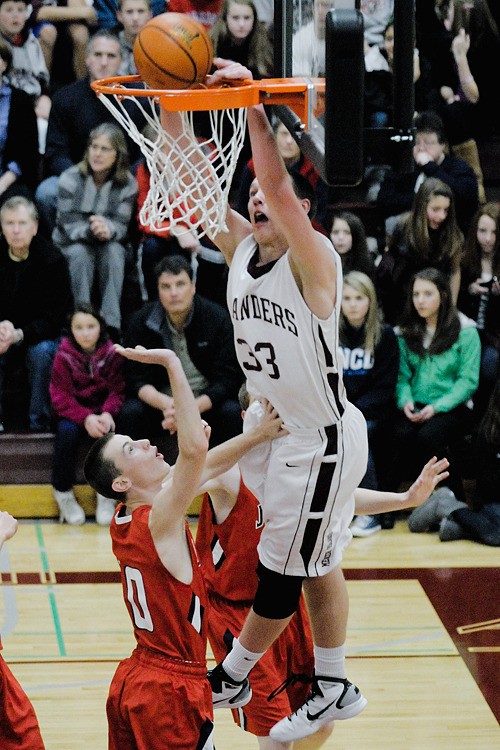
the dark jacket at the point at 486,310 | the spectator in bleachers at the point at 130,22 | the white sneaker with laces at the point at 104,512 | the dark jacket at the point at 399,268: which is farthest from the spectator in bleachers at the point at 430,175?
the white sneaker with laces at the point at 104,512

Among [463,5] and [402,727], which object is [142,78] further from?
[463,5]

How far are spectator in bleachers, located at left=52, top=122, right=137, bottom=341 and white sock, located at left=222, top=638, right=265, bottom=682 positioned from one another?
426 cm

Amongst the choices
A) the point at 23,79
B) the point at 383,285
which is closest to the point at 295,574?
the point at 383,285

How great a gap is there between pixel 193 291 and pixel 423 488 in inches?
140

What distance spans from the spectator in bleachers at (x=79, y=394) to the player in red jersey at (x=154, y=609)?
12.5ft

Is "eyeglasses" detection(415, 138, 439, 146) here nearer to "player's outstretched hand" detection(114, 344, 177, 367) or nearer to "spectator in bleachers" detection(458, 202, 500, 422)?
"spectator in bleachers" detection(458, 202, 500, 422)

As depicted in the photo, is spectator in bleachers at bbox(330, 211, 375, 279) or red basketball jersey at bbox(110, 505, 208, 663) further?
spectator in bleachers at bbox(330, 211, 375, 279)

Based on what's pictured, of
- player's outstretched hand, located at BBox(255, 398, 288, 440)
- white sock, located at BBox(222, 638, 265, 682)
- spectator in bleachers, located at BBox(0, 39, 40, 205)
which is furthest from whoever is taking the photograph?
spectator in bleachers, located at BBox(0, 39, 40, 205)

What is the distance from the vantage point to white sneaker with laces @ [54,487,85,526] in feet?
27.4

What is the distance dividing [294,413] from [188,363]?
3800 mm

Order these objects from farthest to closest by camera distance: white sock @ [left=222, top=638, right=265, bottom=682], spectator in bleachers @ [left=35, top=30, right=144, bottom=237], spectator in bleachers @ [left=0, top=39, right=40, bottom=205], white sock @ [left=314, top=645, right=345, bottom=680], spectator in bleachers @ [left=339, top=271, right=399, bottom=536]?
1. spectator in bleachers @ [left=0, top=39, right=40, bottom=205]
2. spectator in bleachers @ [left=35, top=30, right=144, bottom=237]
3. spectator in bleachers @ [left=339, top=271, right=399, bottom=536]
4. white sock @ [left=314, top=645, right=345, bottom=680]
5. white sock @ [left=222, top=638, right=265, bottom=682]

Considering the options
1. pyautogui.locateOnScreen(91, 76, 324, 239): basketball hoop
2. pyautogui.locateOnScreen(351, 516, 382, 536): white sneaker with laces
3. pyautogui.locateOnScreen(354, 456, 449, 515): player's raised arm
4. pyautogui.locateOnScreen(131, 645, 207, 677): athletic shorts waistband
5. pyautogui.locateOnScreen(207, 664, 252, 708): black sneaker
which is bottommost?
pyautogui.locateOnScreen(351, 516, 382, 536): white sneaker with laces

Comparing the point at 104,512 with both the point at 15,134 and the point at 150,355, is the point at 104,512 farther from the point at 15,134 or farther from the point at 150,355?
the point at 150,355

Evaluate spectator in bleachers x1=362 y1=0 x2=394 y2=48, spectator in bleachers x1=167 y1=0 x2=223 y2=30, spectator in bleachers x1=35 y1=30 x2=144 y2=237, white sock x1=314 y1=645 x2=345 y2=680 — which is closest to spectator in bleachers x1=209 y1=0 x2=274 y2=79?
spectator in bleachers x1=167 y1=0 x2=223 y2=30
